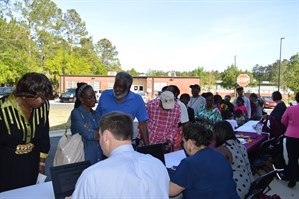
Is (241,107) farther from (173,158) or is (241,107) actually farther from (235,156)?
(235,156)

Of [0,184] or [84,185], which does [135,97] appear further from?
[84,185]

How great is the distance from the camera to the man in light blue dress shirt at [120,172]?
A: 1294 millimetres

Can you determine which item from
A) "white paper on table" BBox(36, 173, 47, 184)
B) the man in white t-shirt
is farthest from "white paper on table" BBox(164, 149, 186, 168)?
the man in white t-shirt

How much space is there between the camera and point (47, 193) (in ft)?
7.64

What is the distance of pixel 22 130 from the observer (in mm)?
2271

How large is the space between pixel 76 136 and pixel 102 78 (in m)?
34.7

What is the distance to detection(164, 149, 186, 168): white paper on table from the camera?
129 inches

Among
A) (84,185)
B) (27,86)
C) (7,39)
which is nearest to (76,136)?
(27,86)

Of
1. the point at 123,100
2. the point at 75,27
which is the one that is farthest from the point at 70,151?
the point at 75,27

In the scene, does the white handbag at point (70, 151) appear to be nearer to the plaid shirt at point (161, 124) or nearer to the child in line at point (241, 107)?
the plaid shirt at point (161, 124)

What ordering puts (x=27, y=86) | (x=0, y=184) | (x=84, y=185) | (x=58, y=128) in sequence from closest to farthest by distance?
(x=84, y=185) → (x=27, y=86) → (x=0, y=184) → (x=58, y=128)

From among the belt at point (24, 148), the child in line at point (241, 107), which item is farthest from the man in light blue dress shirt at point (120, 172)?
the child in line at point (241, 107)

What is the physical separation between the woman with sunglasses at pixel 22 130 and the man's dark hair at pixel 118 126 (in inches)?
35.4

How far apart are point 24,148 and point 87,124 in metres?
0.63
